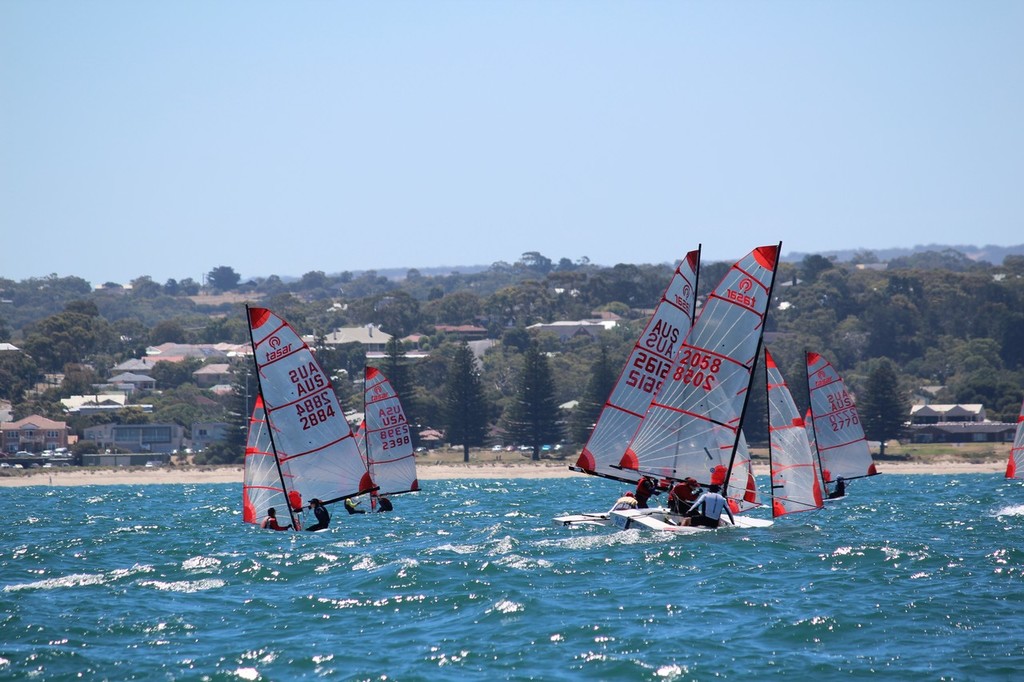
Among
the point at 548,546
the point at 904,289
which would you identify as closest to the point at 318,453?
the point at 548,546

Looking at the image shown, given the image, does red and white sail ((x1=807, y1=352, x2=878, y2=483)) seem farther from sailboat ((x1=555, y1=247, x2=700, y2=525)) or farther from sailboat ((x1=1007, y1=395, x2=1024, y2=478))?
sailboat ((x1=555, y1=247, x2=700, y2=525))

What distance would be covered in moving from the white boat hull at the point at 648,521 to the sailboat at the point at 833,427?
918 cm

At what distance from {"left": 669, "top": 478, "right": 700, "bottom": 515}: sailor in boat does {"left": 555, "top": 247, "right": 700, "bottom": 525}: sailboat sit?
1478 mm

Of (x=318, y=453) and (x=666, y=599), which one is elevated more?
(x=318, y=453)

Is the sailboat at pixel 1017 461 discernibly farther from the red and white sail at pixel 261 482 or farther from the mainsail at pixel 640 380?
the red and white sail at pixel 261 482

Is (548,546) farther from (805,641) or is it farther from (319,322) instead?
(319,322)

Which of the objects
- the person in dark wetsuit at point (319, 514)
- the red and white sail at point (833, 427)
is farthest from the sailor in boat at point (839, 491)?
the person in dark wetsuit at point (319, 514)

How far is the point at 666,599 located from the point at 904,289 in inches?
5139

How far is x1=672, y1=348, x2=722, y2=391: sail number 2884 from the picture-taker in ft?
89.9

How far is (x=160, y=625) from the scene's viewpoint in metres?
19.2

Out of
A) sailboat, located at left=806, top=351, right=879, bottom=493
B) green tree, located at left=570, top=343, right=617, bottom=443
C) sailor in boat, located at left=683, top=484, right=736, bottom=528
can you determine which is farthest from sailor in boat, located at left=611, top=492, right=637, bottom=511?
green tree, located at left=570, top=343, right=617, bottom=443

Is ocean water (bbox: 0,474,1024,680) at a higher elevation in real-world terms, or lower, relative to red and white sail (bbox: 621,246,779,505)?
lower

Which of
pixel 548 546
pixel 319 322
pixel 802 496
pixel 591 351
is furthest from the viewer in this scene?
pixel 319 322

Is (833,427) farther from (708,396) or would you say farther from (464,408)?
(464,408)
